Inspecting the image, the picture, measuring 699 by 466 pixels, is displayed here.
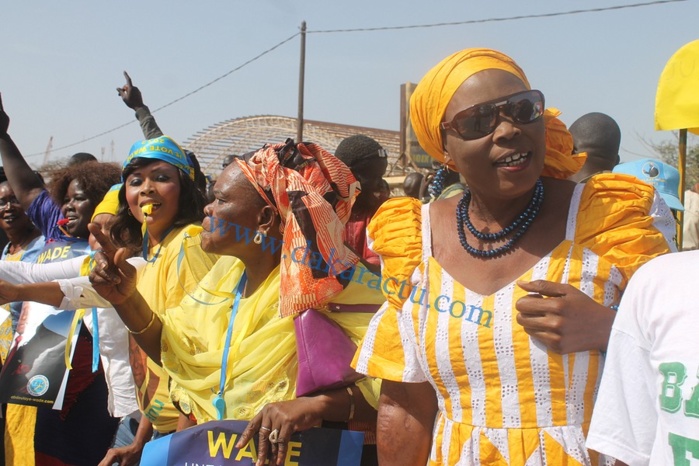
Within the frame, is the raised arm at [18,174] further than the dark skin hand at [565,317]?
Yes

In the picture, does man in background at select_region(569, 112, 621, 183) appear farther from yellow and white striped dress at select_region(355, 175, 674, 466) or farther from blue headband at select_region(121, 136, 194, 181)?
yellow and white striped dress at select_region(355, 175, 674, 466)

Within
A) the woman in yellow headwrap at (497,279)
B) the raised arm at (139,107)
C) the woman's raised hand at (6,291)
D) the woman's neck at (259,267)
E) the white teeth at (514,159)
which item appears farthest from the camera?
the raised arm at (139,107)

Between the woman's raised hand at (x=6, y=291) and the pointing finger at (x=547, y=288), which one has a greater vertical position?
the woman's raised hand at (x=6, y=291)

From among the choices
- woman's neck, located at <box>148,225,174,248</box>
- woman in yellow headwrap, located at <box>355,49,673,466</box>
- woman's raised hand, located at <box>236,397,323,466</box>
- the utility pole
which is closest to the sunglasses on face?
woman in yellow headwrap, located at <box>355,49,673,466</box>

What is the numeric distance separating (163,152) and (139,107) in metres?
1.65

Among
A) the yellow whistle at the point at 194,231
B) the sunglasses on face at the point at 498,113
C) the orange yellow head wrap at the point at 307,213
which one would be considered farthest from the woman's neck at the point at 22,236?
the sunglasses on face at the point at 498,113

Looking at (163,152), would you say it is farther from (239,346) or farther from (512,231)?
(512,231)

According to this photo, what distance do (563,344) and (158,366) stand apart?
184 centimetres

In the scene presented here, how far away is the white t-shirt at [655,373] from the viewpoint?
1.37 metres

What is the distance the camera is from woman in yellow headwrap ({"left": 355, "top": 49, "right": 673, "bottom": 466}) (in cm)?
191

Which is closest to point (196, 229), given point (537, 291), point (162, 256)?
point (162, 256)

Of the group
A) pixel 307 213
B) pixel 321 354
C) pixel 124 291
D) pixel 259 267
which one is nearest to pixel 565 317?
pixel 321 354

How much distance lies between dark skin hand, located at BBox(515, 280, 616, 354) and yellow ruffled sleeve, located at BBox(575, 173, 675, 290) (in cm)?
13

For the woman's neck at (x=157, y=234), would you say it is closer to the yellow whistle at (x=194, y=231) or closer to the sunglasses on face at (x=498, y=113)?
the yellow whistle at (x=194, y=231)
